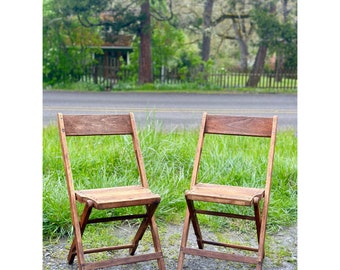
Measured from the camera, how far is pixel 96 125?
3.68m

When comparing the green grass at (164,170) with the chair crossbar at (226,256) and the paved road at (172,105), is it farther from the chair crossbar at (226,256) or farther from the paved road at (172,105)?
the paved road at (172,105)

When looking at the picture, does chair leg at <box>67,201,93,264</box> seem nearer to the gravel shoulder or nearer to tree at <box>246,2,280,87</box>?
the gravel shoulder

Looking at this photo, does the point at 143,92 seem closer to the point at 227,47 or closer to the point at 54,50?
the point at 54,50

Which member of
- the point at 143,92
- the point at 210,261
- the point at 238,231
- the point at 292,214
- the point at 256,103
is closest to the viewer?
the point at 210,261

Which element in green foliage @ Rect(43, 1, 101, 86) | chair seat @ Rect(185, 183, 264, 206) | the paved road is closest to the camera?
chair seat @ Rect(185, 183, 264, 206)

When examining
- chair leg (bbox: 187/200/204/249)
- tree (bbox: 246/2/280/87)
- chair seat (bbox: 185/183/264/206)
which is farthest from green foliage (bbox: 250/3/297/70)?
chair seat (bbox: 185/183/264/206)

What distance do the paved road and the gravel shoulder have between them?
5672mm

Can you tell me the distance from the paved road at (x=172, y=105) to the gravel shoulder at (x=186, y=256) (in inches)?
223

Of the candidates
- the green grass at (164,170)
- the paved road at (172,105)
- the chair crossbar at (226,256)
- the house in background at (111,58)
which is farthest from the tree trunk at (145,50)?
the chair crossbar at (226,256)

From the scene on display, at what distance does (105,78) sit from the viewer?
65.8 ft

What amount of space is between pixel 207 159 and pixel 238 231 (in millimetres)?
1282

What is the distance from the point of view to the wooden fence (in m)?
19.8

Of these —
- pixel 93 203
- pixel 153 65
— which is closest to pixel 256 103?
pixel 153 65

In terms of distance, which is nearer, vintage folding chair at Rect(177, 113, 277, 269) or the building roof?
vintage folding chair at Rect(177, 113, 277, 269)
